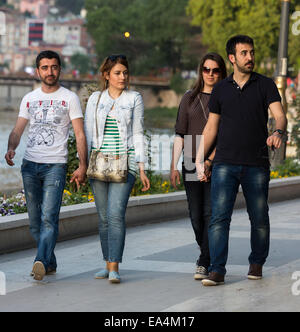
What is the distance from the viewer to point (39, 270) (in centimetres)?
719

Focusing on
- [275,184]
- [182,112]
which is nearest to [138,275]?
[182,112]

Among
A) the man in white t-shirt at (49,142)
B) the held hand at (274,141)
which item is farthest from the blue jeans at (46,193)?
the held hand at (274,141)

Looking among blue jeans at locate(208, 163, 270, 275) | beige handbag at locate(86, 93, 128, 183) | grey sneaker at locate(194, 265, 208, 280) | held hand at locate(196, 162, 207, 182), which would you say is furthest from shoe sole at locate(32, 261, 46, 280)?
held hand at locate(196, 162, 207, 182)

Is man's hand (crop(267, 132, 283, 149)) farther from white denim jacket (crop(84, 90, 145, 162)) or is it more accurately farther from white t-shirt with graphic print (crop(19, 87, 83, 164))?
white t-shirt with graphic print (crop(19, 87, 83, 164))

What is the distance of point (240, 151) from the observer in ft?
22.7

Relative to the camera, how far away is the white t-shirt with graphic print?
24.0 ft

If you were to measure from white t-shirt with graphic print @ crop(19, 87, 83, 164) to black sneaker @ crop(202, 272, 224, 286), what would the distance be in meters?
1.43

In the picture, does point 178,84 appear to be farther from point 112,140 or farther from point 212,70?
point 112,140

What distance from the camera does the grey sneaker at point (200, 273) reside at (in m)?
7.25

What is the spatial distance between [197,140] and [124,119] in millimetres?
654

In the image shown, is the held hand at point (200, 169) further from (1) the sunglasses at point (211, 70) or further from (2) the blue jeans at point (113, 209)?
(1) the sunglasses at point (211, 70)

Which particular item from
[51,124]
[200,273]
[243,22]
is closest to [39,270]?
[51,124]

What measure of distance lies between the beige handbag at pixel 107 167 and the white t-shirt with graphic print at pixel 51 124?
28 centimetres
